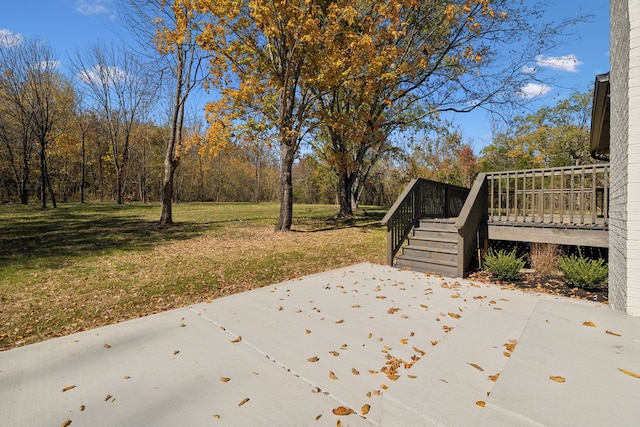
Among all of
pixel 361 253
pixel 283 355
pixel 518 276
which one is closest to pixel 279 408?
pixel 283 355

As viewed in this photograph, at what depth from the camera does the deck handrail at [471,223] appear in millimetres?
5145

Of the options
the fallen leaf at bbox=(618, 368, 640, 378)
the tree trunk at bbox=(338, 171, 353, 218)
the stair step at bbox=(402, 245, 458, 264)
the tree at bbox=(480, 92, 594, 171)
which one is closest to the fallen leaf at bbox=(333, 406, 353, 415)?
the fallen leaf at bbox=(618, 368, 640, 378)

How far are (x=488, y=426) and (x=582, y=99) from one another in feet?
94.0

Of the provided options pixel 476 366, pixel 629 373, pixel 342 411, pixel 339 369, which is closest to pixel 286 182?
pixel 339 369

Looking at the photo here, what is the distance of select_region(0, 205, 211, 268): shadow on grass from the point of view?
656 centimetres

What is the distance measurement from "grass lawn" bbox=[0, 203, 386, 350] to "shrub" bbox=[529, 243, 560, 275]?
2.92m

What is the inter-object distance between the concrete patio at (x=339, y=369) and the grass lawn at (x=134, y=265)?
95 centimetres

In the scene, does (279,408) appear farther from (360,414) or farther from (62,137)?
(62,137)

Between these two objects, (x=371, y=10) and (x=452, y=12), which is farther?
(x=371, y=10)

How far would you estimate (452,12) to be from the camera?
9398 millimetres

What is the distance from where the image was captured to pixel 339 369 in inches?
89.4

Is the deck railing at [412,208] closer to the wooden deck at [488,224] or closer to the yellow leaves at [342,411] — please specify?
the wooden deck at [488,224]

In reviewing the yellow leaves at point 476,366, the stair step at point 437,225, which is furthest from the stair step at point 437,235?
the yellow leaves at point 476,366

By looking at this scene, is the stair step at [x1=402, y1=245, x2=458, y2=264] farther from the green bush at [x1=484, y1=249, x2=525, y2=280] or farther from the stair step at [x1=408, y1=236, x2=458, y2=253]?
the green bush at [x1=484, y1=249, x2=525, y2=280]
